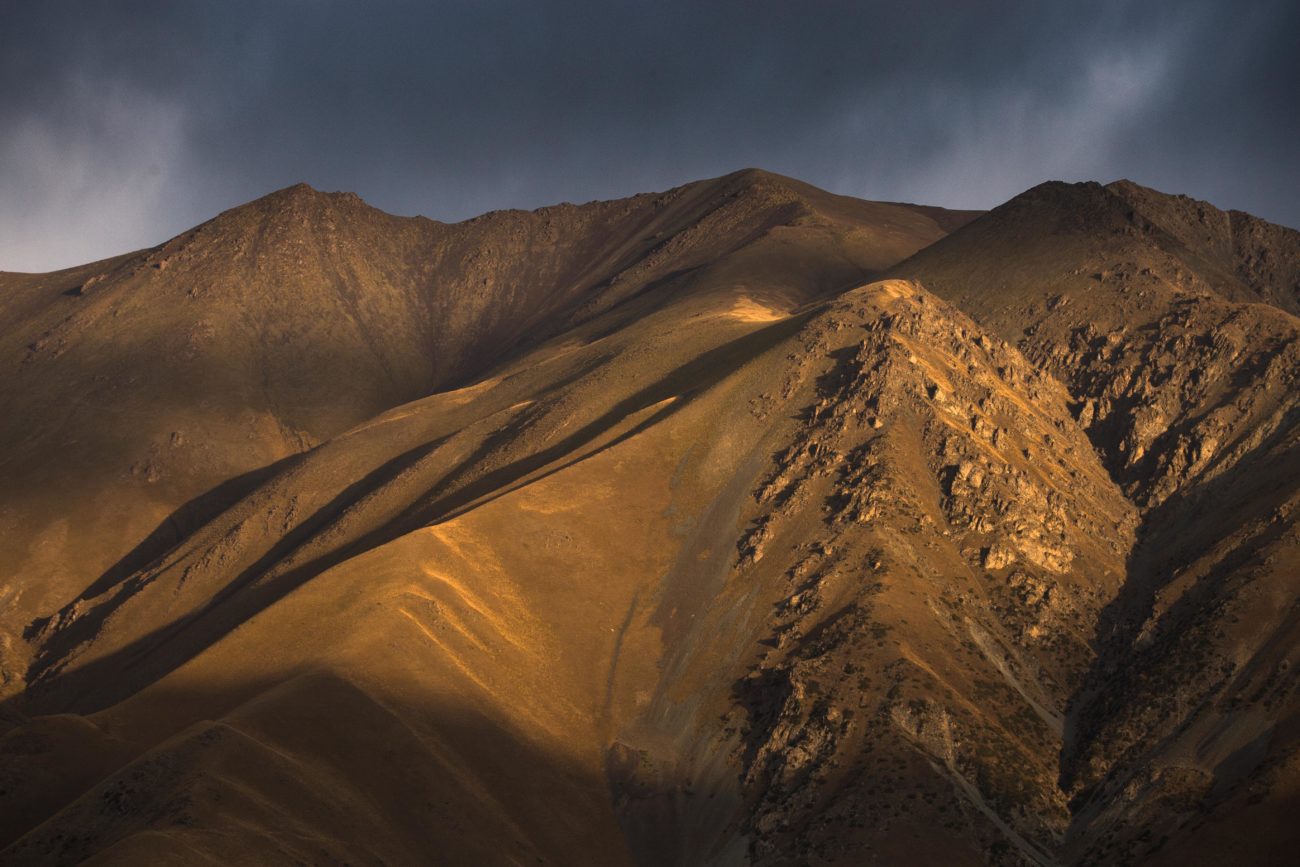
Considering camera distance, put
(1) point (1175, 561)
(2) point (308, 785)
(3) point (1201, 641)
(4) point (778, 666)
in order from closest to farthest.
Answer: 1. (2) point (308, 785)
2. (3) point (1201, 641)
3. (4) point (778, 666)
4. (1) point (1175, 561)

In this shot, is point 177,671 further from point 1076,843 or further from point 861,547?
point 1076,843

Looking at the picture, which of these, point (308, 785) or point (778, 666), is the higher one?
point (308, 785)

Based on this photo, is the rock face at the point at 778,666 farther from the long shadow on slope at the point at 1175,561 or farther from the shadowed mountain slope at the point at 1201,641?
the long shadow on slope at the point at 1175,561

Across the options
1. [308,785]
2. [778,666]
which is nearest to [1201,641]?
[778,666]

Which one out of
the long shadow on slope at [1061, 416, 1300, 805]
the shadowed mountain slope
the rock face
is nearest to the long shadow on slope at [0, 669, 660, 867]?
the rock face

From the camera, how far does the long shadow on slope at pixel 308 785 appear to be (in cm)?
10662

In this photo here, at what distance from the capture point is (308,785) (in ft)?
388

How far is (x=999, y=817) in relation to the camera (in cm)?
12456

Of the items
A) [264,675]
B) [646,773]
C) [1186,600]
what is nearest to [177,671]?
[264,675]

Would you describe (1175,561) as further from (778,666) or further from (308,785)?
(308,785)

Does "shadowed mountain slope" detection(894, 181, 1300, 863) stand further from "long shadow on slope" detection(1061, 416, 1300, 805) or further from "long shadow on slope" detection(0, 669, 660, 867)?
"long shadow on slope" detection(0, 669, 660, 867)

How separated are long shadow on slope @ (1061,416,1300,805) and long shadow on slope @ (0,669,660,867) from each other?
4845 cm

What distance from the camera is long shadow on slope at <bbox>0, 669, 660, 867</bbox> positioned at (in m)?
107

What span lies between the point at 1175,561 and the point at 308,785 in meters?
110
